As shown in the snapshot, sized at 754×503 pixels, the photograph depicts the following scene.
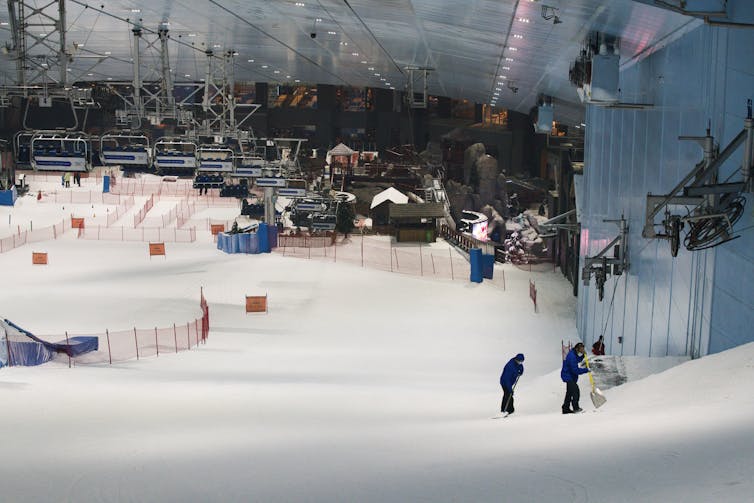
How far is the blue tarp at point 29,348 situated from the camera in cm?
1789

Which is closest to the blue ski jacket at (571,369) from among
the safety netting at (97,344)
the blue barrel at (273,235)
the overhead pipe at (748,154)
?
the overhead pipe at (748,154)

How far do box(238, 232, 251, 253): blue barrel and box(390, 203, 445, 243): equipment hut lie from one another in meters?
8.48

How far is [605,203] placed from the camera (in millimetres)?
21891

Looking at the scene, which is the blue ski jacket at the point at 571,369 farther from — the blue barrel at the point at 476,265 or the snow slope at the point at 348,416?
the blue barrel at the point at 476,265

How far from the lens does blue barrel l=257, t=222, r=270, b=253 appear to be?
37.8 metres

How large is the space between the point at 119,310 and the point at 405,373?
32.5ft

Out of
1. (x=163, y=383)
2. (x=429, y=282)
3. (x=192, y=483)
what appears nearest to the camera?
(x=192, y=483)

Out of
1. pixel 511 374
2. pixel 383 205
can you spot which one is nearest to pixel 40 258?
pixel 383 205

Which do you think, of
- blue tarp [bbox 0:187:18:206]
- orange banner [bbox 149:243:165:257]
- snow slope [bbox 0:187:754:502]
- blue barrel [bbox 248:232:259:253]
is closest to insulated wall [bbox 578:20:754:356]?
snow slope [bbox 0:187:754:502]

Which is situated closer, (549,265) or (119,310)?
(119,310)

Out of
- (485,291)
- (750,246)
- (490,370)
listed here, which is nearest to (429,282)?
(485,291)

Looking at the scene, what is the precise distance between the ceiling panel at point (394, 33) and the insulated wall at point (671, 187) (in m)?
0.78

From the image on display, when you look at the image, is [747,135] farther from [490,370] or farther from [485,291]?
[485,291]

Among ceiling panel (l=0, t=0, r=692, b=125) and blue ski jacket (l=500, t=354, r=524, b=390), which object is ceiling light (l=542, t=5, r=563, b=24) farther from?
blue ski jacket (l=500, t=354, r=524, b=390)
